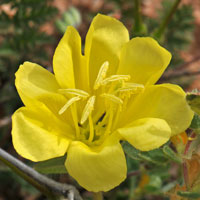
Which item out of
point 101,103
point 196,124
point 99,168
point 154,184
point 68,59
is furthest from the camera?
point 154,184

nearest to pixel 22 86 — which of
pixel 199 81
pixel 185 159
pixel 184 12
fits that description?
pixel 185 159

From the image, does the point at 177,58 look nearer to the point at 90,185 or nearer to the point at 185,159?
the point at 185,159

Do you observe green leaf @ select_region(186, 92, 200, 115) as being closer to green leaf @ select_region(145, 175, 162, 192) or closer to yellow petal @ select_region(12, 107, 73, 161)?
yellow petal @ select_region(12, 107, 73, 161)

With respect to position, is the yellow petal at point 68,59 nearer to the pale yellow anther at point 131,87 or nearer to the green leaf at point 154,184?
the pale yellow anther at point 131,87

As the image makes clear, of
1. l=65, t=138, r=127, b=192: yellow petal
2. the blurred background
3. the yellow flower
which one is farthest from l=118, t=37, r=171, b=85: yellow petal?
the blurred background

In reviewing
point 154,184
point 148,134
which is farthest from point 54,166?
point 154,184

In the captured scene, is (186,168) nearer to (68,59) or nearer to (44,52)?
(68,59)

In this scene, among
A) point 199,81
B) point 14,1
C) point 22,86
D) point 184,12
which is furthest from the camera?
point 199,81
